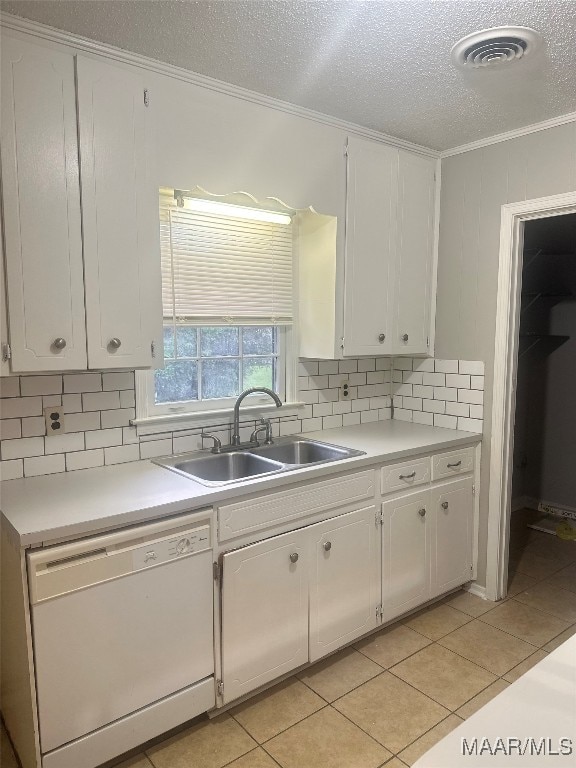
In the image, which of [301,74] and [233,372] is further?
[233,372]

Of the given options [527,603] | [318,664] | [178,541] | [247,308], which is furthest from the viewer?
[527,603]

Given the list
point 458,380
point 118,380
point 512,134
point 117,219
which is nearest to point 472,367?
point 458,380

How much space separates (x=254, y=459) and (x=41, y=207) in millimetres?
1381

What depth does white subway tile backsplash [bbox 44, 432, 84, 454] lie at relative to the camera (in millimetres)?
2150

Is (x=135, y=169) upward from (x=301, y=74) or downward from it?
downward

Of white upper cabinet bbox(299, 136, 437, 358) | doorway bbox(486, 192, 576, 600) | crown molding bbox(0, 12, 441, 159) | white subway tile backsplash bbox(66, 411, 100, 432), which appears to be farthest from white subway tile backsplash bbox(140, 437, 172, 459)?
doorway bbox(486, 192, 576, 600)

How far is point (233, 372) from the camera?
280 centimetres

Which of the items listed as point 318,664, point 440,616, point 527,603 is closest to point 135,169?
point 318,664

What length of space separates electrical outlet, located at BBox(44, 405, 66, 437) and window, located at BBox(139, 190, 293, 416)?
1.24 feet

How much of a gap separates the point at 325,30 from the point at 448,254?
161cm

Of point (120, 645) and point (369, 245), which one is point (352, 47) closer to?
point (369, 245)

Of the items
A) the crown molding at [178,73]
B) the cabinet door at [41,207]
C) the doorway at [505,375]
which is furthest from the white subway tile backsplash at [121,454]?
the doorway at [505,375]

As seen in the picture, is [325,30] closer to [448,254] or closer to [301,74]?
[301,74]

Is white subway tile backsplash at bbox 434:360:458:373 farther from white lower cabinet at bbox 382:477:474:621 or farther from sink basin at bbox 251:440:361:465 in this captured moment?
sink basin at bbox 251:440:361:465
